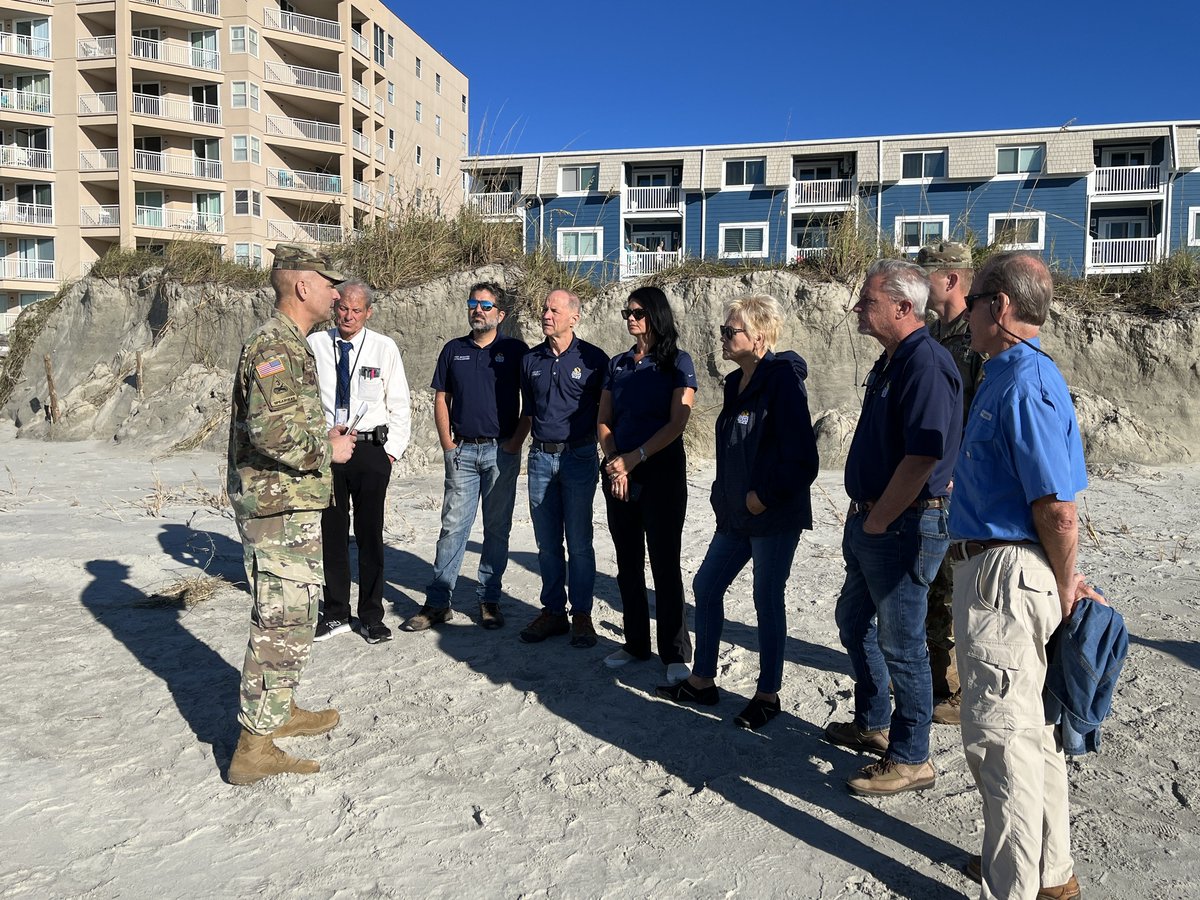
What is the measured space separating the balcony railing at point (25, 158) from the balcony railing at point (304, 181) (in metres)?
9.29

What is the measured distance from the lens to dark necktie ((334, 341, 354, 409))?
17.1 ft

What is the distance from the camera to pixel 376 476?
525 centimetres

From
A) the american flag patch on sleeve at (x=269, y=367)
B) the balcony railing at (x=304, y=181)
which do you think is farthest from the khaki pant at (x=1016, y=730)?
the balcony railing at (x=304, y=181)

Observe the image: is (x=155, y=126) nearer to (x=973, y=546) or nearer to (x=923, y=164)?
(x=923, y=164)

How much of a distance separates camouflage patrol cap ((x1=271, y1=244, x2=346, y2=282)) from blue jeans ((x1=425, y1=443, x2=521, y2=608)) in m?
1.73

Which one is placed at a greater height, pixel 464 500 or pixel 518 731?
pixel 464 500

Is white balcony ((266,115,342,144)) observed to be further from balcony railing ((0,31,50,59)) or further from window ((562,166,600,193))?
window ((562,166,600,193))

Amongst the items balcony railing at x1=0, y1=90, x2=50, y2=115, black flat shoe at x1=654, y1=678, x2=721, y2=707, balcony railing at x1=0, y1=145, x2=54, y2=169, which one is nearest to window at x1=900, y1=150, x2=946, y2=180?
black flat shoe at x1=654, y1=678, x2=721, y2=707

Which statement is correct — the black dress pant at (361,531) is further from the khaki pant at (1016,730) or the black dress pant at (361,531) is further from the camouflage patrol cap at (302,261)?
the khaki pant at (1016,730)

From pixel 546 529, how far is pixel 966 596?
3072mm

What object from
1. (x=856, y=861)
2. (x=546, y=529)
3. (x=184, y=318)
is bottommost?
(x=856, y=861)

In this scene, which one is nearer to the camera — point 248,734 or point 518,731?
point 248,734

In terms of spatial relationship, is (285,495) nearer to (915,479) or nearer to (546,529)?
(546,529)

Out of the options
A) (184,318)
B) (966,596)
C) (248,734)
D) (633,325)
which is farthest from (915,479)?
(184,318)
